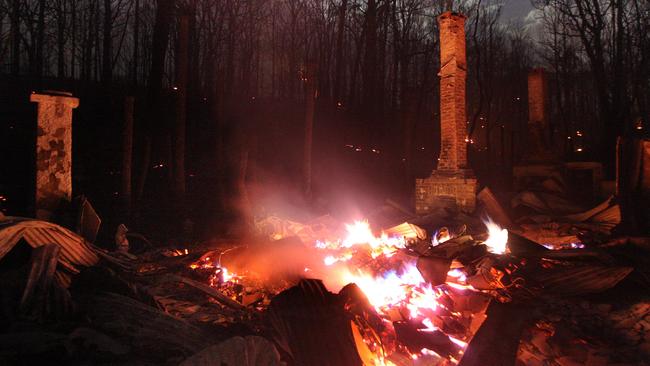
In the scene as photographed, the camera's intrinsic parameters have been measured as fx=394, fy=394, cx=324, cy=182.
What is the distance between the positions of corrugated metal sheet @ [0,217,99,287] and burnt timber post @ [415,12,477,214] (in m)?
9.14

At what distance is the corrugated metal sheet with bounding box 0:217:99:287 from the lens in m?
4.36

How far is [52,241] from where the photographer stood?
15.7ft

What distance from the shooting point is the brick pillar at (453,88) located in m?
11.5

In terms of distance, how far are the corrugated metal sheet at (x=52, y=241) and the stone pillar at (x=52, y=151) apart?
8.98 ft

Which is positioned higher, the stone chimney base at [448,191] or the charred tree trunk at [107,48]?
the charred tree trunk at [107,48]

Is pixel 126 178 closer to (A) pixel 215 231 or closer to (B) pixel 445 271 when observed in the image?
(A) pixel 215 231

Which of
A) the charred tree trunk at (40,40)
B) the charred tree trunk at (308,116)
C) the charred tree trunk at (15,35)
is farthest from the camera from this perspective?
the charred tree trunk at (40,40)

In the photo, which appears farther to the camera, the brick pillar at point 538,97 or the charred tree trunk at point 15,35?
the charred tree trunk at point 15,35

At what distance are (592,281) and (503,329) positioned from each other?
242cm

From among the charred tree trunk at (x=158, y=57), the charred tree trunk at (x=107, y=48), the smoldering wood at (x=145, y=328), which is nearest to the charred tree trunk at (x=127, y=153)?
the charred tree trunk at (x=158, y=57)

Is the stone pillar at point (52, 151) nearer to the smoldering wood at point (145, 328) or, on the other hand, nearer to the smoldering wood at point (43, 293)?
the smoldering wood at point (43, 293)

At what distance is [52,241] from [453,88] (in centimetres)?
1041

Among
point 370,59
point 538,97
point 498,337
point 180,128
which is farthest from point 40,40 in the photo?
point 498,337

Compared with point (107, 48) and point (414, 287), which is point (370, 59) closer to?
point (107, 48)
